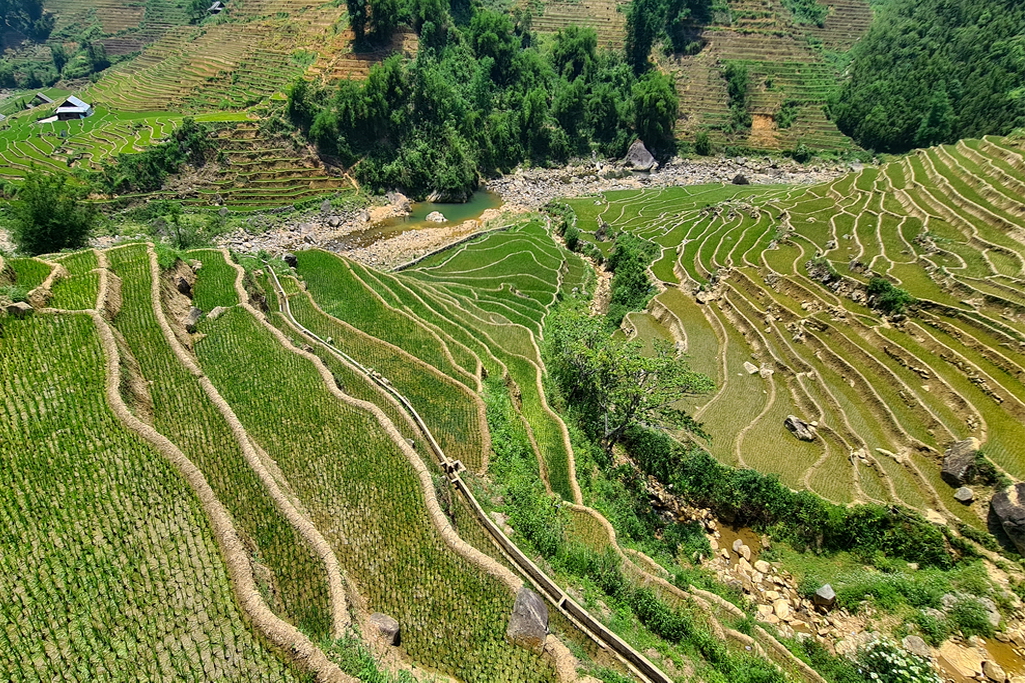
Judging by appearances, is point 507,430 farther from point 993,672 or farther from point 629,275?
point 629,275

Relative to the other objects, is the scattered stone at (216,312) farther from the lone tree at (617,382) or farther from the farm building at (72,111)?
the farm building at (72,111)

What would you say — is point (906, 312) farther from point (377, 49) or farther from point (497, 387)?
point (377, 49)

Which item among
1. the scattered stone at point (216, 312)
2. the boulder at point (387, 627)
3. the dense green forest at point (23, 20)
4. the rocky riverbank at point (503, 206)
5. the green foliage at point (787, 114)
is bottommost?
the rocky riverbank at point (503, 206)

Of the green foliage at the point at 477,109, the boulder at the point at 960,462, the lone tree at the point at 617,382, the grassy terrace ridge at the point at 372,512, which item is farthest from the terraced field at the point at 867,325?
the green foliage at the point at 477,109

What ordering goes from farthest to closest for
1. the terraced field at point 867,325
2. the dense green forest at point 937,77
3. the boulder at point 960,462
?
1. the dense green forest at point 937,77
2. the terraced field at point 867,325
3. the boulder at point 960,462

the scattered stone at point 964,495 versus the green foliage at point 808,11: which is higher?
the green foliage at point 808,11

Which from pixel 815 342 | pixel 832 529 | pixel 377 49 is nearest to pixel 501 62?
pixel 377 49

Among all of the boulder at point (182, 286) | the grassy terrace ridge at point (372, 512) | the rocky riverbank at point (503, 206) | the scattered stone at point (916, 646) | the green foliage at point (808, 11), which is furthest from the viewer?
the green foliage at point (808, 11)

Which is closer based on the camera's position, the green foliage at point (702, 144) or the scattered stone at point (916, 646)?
the scattered stone at point (916, 646)
